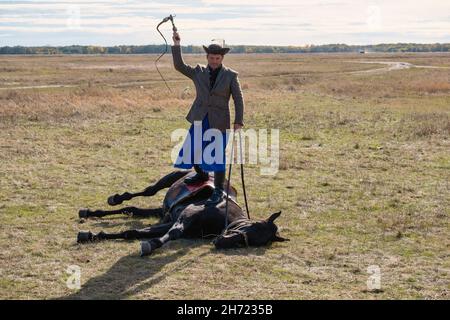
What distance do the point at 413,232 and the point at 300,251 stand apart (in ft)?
6.70

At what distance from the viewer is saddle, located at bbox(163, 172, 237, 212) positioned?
8.36 metres

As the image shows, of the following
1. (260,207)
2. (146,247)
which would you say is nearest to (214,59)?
(146,247)

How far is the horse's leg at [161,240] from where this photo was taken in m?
7.30

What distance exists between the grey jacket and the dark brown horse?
93cm

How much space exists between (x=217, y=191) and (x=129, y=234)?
131cm

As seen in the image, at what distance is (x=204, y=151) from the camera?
8367 mm

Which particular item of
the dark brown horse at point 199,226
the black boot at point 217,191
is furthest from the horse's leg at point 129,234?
the black boot at point 217,191

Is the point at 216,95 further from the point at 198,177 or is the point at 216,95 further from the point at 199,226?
the point at 199,226

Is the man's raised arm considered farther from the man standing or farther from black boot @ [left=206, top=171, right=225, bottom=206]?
black boot @ [left=206, top=171, right=225, bottom=206]

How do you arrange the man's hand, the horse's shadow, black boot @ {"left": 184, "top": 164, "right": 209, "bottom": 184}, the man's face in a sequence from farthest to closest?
black boot @ {"left": 184, "top": 164, "right": 209, "bottom": 184}, the man's hand, the man's face, the horse's shadow

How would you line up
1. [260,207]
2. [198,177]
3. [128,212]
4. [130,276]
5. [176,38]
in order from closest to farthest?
[130,276] → [176,38] → [198,177] → [128,212] → [260,207]

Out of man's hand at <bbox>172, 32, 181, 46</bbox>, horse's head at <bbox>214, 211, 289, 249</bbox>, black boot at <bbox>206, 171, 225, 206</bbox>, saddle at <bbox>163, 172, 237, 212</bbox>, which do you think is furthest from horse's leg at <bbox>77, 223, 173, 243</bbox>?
man's hand at <bbox>172, 32, 181, 46</bbox>
